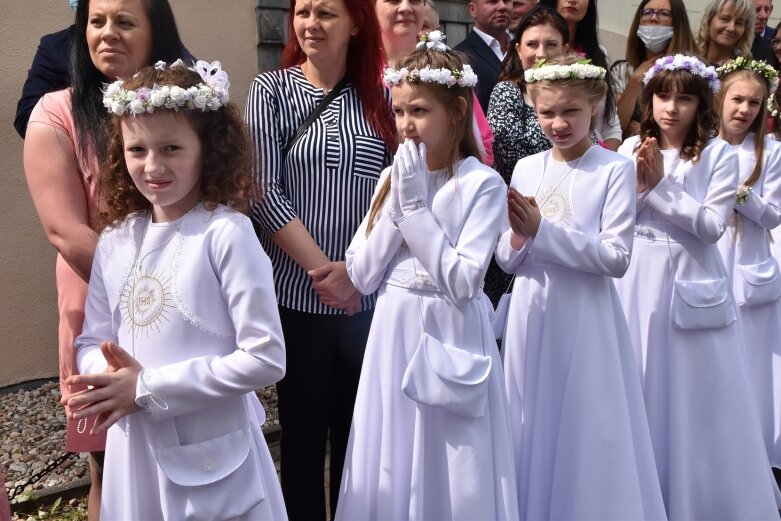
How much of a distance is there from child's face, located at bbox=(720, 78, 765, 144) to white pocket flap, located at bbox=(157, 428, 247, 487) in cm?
349

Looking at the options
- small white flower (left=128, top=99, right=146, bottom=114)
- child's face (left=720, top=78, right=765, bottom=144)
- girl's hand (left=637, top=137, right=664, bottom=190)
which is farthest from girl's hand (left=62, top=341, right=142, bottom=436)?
child's face (left=720, top=78, right=765, bottom=144)

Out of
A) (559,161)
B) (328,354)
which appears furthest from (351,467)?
(559,161)

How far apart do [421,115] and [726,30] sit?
364cm

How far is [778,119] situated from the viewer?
18.0 feet

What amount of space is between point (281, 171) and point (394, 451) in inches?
40.8

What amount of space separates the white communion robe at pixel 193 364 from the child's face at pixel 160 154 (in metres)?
0.10

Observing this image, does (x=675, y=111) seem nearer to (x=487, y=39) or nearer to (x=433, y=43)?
(x=487, y=39)

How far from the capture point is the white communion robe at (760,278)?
460cm

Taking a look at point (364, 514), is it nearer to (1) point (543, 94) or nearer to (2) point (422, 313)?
(2) point (422, 313)

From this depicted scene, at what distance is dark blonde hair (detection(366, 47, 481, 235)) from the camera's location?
9.48 feet

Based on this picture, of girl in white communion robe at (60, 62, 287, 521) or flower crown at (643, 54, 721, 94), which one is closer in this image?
girl in white communion robe at (60, 62, 287, 521)

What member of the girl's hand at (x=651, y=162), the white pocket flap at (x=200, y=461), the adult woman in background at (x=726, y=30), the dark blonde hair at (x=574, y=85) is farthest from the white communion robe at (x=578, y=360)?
the adult woman in background at (x=726, y=30)

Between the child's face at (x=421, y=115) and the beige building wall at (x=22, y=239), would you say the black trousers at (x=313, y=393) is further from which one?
the beige building wall at (x=22, y=239)

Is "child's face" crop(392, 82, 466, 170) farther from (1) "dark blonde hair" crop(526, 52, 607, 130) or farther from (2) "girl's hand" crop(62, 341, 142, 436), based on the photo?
(2) "girl's hand" crop(62, 341, 142, 436)
